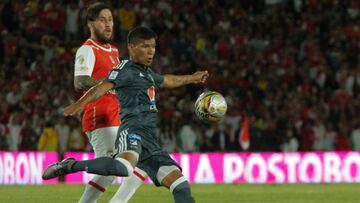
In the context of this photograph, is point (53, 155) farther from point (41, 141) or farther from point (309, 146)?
point (309, 146)

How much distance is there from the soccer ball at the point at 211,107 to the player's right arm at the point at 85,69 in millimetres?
961

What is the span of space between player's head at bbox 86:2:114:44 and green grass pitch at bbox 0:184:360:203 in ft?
11.9

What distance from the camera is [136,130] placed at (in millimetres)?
8414

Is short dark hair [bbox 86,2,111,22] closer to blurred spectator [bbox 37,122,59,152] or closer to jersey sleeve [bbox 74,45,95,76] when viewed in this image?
jersey sleeve [bbox 74,45,95,76]

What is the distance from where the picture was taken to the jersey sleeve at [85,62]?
9.20m

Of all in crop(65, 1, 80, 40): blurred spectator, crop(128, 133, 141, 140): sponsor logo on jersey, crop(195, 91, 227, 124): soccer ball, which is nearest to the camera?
crop(128, 133, 141, 140): sponsor logo on jersey

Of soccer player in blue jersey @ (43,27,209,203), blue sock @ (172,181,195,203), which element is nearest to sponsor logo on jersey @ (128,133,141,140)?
soccer player in blue jersey @ (43,27,209,203)

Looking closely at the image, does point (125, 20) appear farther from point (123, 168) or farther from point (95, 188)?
point (123, 168)

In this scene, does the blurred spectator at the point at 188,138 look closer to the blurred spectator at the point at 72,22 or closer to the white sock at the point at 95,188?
the blurred spectator at the point at 72,22

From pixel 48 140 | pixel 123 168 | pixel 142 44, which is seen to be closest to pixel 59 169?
pixel 123 168

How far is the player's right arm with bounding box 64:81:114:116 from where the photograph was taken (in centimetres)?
817

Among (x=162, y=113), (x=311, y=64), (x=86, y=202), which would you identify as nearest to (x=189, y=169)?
(x=162, y=113)

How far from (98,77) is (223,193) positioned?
595 cm

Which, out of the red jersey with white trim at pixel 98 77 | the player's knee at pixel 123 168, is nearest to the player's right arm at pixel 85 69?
the red jersey with white trim at pixel 98 77
